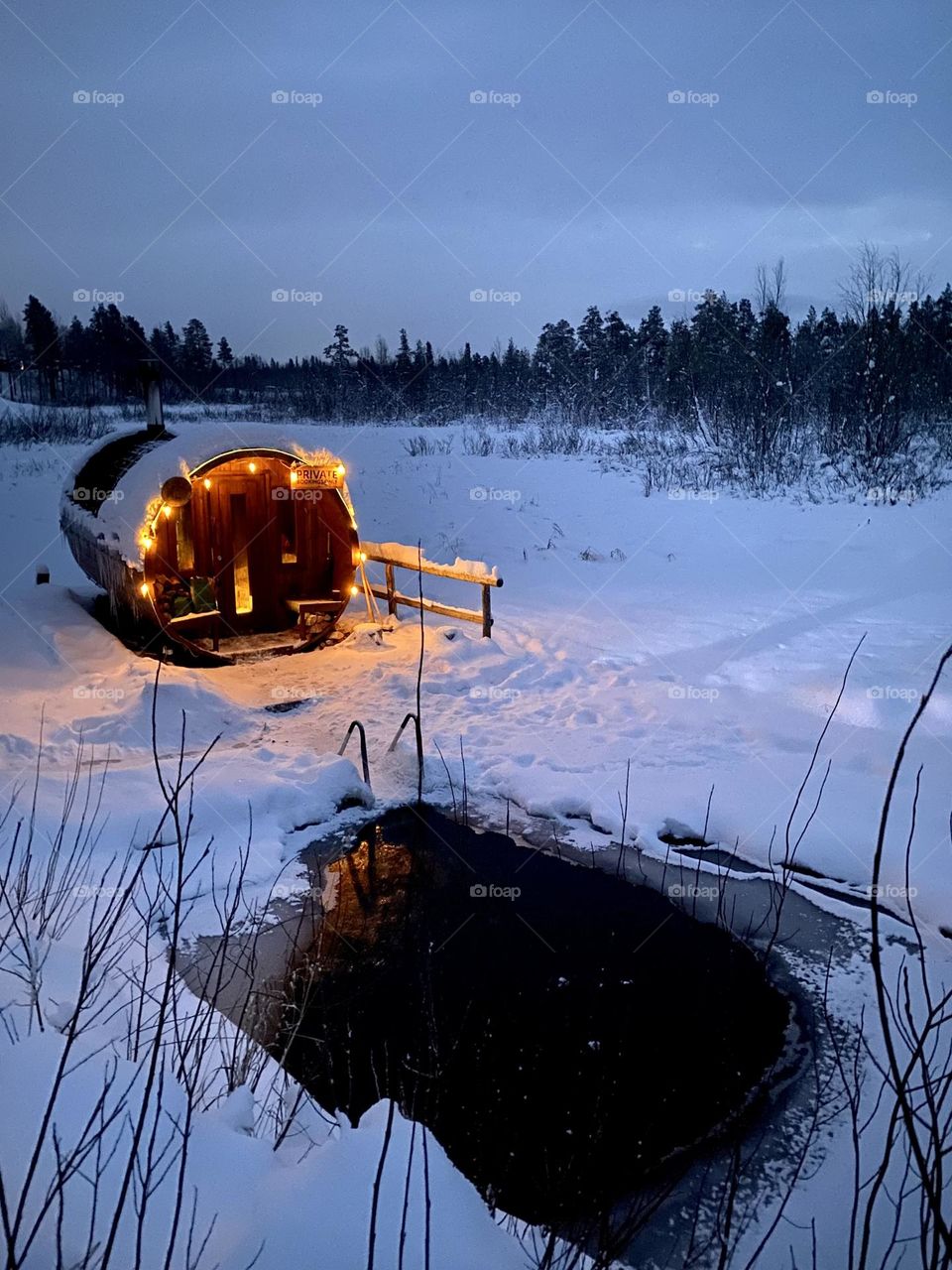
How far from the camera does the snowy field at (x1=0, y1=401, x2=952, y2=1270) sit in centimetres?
610

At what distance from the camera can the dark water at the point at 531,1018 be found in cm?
424

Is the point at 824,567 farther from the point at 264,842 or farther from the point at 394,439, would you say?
the point at 394,439

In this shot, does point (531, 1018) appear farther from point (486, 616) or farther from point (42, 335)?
point (42, 335)

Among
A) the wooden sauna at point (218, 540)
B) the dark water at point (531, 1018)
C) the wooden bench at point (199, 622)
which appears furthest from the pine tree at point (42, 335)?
the dark water at point (531, 1018)

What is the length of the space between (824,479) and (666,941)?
1571cm

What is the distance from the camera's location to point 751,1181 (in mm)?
4051

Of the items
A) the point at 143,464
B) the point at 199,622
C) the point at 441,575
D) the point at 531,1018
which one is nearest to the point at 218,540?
the point at 199,622

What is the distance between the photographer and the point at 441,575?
451 inches

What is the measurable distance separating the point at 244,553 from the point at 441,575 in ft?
10.2

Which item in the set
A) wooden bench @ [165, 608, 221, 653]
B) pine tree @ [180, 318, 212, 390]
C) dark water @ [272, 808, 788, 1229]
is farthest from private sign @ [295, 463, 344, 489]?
pine tree @ [180, 318, 212, 390]

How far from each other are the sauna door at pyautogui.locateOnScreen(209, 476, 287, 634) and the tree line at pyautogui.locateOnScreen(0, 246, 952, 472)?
2.70 meters

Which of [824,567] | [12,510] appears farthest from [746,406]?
[12,510]

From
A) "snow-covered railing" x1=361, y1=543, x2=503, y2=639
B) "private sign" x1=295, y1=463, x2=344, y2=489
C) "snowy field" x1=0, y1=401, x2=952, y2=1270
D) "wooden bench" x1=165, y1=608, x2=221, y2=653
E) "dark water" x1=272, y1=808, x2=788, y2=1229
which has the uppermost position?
"private sign" x1=295, y1=463, x2=344, y2=489

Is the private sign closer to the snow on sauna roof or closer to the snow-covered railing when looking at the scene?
the snow on sauna roof
